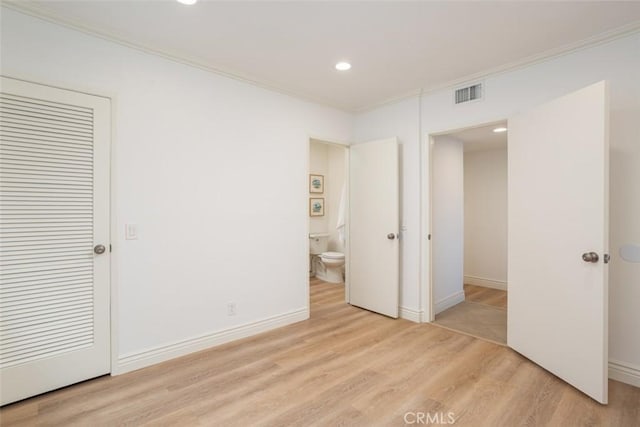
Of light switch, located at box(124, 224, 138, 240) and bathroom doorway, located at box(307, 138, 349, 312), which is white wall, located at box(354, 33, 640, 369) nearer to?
bathroom doorway, located at box(307, 138, 349, 312)

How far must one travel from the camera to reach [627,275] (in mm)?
2273

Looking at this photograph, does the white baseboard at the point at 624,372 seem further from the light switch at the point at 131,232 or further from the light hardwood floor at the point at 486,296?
the light switch at the point at 131,232

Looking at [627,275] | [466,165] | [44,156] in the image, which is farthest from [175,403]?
[466,165]

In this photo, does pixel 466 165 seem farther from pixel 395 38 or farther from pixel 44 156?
pixel 44 156

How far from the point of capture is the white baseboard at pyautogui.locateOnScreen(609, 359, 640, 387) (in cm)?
224

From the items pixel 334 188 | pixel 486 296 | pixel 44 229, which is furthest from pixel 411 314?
pixel 44 229

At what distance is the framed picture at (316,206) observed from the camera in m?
5.81

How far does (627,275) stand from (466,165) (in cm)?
337

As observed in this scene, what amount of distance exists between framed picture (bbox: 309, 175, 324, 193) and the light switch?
3596 millimetres

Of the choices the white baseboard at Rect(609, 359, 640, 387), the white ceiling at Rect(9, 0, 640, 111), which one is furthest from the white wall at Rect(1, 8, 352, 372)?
the white baseboard at Rect(609, 359, 640, 387)

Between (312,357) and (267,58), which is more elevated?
(267,58)

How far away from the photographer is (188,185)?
2721 mm

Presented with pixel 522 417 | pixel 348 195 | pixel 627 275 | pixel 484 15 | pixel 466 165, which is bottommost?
pixel 522 417

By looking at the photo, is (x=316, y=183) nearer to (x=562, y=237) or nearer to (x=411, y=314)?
(x=411, y=314)
